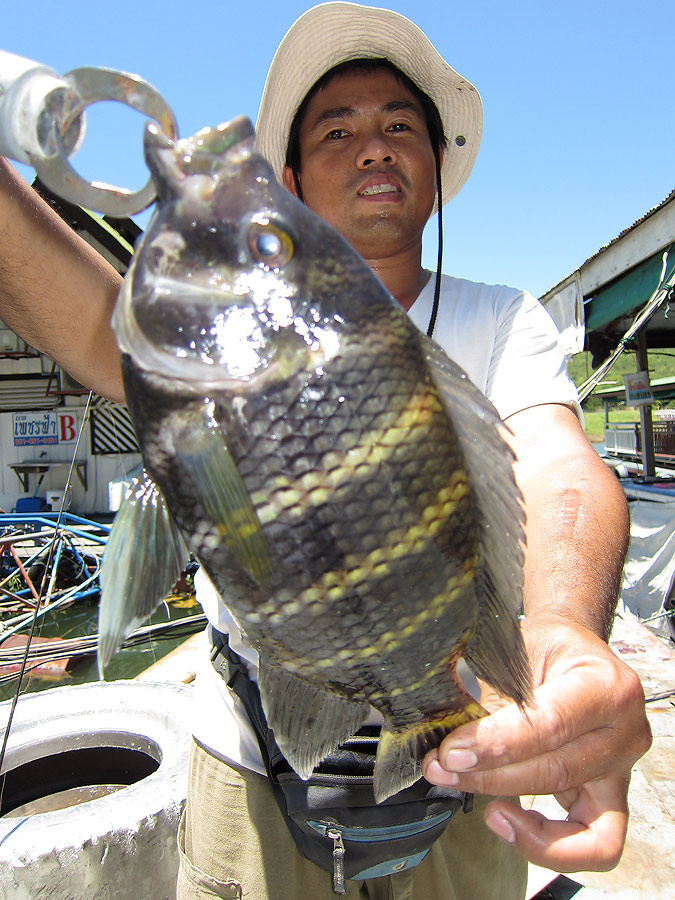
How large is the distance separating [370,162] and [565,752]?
1848 mm

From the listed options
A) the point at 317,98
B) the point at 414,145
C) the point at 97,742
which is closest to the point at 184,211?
the point at 414,145

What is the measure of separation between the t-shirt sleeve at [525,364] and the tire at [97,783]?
1871mm

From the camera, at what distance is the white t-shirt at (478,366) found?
5.89 feet

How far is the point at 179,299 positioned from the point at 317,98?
5.48ft

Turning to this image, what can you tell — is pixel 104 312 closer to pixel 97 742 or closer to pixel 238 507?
pixel 238 507

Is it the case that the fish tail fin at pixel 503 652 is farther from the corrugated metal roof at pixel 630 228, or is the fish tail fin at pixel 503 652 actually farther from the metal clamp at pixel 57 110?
the corrugated metal roof at pixel 630 228

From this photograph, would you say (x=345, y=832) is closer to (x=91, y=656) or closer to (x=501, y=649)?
(x=501, y=649)

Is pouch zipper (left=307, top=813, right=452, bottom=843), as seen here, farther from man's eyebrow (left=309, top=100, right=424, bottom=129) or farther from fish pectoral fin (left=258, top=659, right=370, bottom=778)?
man's eyebrow (left=309, top=100, right=424, bottom=129)

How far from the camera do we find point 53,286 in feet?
5.32

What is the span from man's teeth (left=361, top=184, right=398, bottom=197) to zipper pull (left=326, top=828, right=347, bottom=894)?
6.44ft

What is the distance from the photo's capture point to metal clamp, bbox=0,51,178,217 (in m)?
0.97

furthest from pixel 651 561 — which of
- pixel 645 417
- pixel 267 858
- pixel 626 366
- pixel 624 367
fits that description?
pixel 626 366

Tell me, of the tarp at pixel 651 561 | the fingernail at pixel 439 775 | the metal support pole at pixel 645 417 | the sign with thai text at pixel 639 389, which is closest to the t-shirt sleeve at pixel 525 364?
the fingernail at pixel 439 775

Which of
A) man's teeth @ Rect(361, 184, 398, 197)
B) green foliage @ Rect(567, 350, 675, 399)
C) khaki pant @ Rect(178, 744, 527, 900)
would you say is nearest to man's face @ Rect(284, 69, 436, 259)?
man's teeth @ Rect(361, 184, 398, 197)
